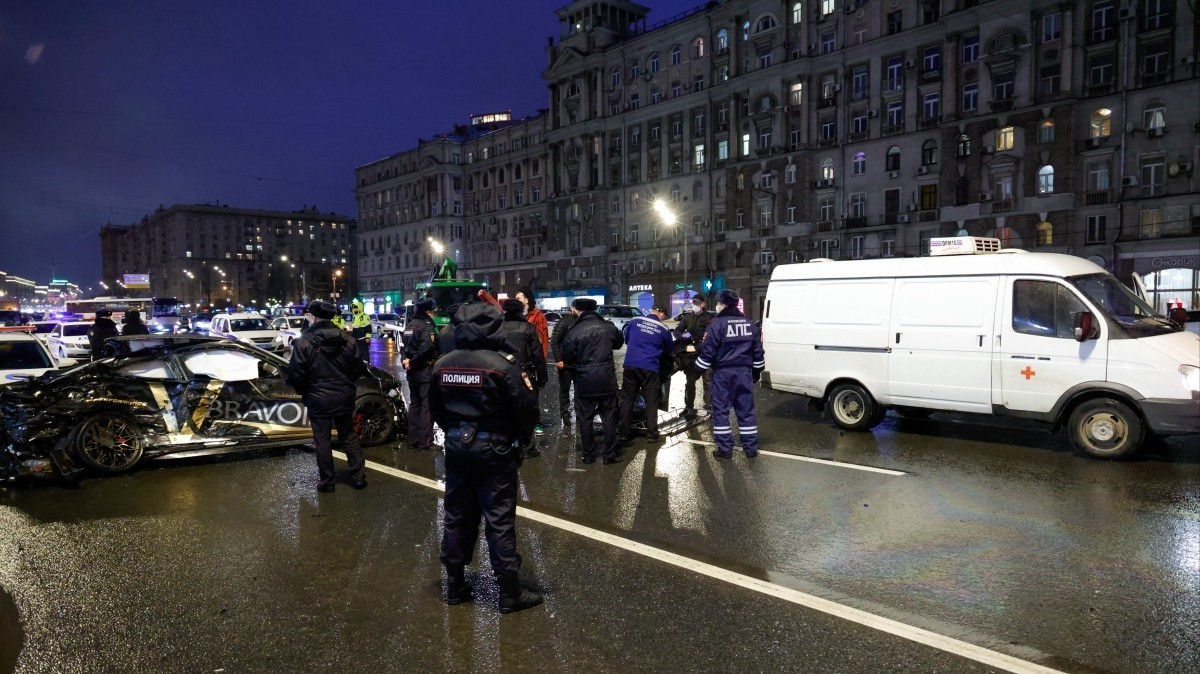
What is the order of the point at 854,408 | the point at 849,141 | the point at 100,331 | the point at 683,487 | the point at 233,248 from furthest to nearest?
the point at 233,248
the point at 849,141
the point at 100,331
the point at 854,408
the point at 683,487

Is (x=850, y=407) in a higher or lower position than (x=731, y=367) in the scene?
lower

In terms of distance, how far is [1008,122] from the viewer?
42906mm

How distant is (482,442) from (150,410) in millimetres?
5559

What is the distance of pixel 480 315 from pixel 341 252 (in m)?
163

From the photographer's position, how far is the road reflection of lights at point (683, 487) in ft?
19.1

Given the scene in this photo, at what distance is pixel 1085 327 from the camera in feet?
24.9

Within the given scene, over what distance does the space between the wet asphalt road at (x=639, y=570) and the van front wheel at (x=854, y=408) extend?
5.08 feet

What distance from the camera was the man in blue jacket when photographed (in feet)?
28.9

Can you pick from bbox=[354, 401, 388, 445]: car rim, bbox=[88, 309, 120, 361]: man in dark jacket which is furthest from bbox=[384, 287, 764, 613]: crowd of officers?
bbox=[88, 309, 120, 361]: man in dark jacket

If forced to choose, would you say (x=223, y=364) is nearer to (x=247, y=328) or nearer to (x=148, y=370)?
(x=148, y=370)

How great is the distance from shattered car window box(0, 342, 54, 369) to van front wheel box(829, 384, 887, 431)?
1193 centimetres

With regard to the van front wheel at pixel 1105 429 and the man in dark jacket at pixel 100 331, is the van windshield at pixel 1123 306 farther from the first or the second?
the man in dark jacket at pixel 100 331

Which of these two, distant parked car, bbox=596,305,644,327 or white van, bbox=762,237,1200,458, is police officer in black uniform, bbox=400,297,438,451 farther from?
distant parked car, bbox=596,305,644,327

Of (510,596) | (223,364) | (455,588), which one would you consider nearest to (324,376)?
(223,364)
